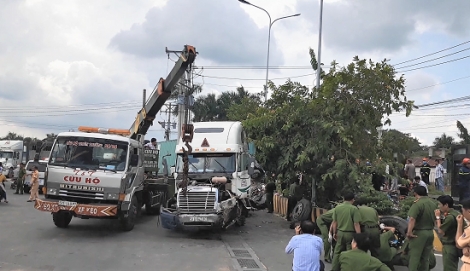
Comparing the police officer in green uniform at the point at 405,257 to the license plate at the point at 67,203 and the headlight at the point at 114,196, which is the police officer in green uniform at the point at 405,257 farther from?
the license plate at the point at 67,203

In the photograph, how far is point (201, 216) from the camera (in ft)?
37.2

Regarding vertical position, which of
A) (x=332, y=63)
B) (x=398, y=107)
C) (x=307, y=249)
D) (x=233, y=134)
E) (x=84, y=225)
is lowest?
(x=84, y=225)

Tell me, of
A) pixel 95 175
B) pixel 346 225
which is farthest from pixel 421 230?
pixel 95 175

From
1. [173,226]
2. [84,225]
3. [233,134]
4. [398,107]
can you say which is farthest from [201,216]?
[398,107]

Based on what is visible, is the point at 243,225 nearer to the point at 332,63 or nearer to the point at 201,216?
the point at 201,216

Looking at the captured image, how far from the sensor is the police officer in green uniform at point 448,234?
667cm

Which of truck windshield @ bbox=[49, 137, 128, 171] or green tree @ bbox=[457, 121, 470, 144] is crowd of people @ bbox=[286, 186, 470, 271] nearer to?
truck windshield @ bbox=[49, 137, 128, 171]

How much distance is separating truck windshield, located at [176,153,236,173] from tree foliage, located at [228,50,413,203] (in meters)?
1.17

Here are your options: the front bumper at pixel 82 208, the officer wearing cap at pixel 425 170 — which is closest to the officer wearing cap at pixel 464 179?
the officer wearing cap at pixel 425 170

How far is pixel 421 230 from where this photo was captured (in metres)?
7.27

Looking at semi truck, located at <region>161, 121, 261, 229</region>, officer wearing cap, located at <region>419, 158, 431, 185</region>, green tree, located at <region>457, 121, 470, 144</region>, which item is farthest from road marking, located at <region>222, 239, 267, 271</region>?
green tree, located at <region>457, 121, 470, 144</region>

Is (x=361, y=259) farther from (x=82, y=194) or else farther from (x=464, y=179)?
(x=464, y=179)

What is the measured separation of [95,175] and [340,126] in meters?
6.51

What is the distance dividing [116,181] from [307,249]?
7.03 metres
